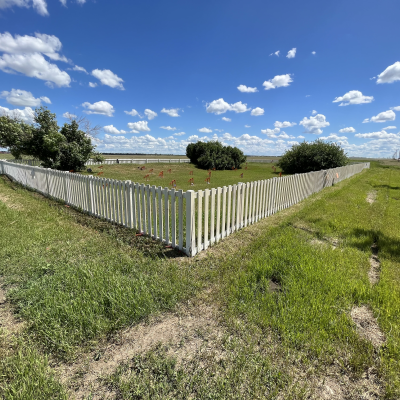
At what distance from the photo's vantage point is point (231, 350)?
2.10 m

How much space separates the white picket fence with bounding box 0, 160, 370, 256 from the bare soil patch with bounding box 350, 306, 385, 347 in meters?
2.49

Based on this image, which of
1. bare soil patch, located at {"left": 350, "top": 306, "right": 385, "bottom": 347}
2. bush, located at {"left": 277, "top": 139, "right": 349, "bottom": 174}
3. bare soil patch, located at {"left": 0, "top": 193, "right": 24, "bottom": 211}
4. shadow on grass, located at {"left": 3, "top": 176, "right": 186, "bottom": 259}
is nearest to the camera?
bare soil patch, located at {"left": 350, "top": 306, "right": 385, "bottom": 347}

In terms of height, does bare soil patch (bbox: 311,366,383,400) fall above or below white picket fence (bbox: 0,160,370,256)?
below

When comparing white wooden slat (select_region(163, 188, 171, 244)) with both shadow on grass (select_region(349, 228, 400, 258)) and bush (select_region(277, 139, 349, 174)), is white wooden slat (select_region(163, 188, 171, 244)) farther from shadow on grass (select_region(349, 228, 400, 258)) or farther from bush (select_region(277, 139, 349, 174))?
bush (select_region(277, 139, 349, 174))

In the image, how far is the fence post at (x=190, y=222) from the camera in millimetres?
3979

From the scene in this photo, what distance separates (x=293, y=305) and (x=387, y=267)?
7.42 feet

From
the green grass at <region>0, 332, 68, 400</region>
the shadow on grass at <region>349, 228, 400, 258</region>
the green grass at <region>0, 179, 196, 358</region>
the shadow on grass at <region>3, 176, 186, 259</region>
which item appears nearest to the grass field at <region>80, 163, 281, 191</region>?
the shadow on grass at <region>3, 176, 186, 259</region>

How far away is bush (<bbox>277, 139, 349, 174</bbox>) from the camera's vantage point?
23375mm

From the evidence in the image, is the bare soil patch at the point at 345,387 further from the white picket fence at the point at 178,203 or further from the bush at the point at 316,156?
the bush at the point at 316,156

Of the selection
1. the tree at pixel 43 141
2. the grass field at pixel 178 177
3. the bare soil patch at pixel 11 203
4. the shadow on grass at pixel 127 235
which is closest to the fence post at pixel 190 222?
the shadow on grass at pixel 127 235

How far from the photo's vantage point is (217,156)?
108 feet

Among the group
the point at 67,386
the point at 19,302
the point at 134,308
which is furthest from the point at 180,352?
the point at 19,302

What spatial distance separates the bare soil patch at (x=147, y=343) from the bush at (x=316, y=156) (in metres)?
24.9

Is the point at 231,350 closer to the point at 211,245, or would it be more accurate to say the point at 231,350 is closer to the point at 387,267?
the point at 211,245
